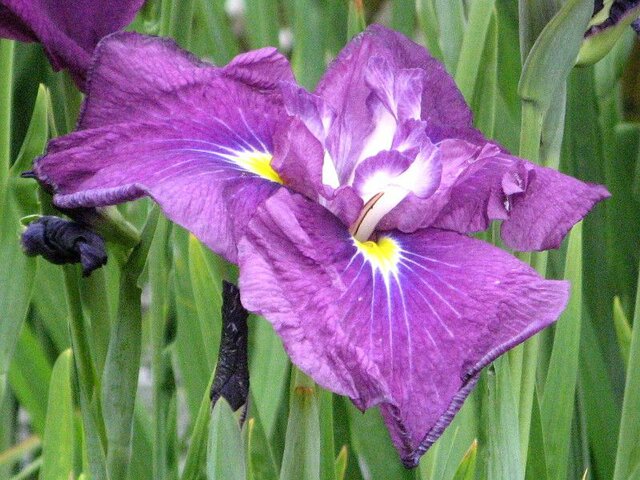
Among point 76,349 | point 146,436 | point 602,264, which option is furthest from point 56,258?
point 602,264

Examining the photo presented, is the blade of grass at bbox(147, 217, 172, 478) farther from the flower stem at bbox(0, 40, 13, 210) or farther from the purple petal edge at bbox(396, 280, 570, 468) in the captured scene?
the purple petal edge at bbox(396, 280, 570, 468)

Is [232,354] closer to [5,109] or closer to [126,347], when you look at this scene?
[126,347]

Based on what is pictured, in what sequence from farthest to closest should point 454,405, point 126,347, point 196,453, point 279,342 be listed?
point 279,342 → point 196,453 → point 126,347 → point 454,405

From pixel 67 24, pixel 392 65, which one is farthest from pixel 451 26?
pixel 67 24

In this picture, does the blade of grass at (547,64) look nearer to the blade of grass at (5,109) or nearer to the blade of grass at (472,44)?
the blade of grass at (472,44)

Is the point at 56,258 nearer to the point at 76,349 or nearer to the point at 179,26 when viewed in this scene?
the point at 76,349
